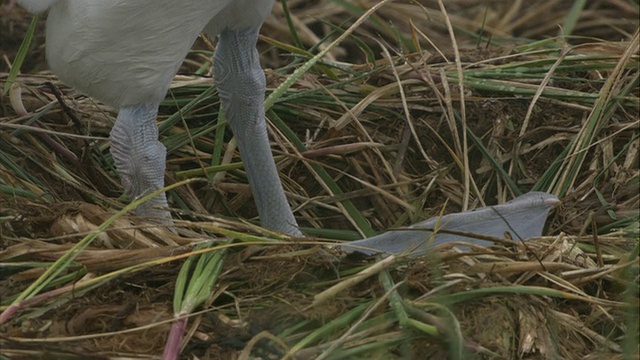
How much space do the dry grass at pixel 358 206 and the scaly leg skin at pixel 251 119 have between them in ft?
0.43

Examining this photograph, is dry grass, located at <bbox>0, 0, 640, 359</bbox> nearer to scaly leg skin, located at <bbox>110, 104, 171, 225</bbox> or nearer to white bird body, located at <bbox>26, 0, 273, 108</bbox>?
scaly leg skin, located at <bbox>110, 104, 171, 225</bbox>

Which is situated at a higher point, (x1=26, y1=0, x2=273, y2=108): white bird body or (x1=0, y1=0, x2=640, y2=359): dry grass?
(x1=26, y1=0, x2=273, y2=108): white bird body

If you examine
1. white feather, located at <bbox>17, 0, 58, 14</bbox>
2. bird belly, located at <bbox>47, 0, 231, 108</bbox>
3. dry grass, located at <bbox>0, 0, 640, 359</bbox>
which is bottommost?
dry grass, located at <bbox>0, 0, 640, 359</bbox>

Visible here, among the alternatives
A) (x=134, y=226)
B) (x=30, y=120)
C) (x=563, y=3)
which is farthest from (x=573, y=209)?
(x=563, y=3)

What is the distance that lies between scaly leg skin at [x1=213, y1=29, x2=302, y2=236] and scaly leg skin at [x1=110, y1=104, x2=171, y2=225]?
0.89 feet

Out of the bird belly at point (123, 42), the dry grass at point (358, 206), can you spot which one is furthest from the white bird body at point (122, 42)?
the dry grass at point (358, 206)

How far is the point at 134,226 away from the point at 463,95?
3.66ft

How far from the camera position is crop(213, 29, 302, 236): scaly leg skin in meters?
2.58

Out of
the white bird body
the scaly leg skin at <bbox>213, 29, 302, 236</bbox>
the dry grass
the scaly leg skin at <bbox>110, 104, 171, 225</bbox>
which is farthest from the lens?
the scaly leg skin at <bbox>213, 29, 302, 236</bbox>

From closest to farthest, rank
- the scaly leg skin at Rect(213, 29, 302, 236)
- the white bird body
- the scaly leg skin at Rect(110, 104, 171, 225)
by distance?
1. the white bird body
2. the scaly leg skin at Rect(110, 104, 171, 225)
3. the scaly leg skin at Rect(213, 29, 302, 236)

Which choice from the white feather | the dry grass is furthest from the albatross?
the dry grass

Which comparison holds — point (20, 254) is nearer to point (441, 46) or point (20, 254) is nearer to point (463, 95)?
point (463, 95)

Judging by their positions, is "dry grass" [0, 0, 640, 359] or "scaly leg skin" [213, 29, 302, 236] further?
"scaly leg skin" [213, 29, 302, 236]

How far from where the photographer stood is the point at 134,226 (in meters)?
2.09
